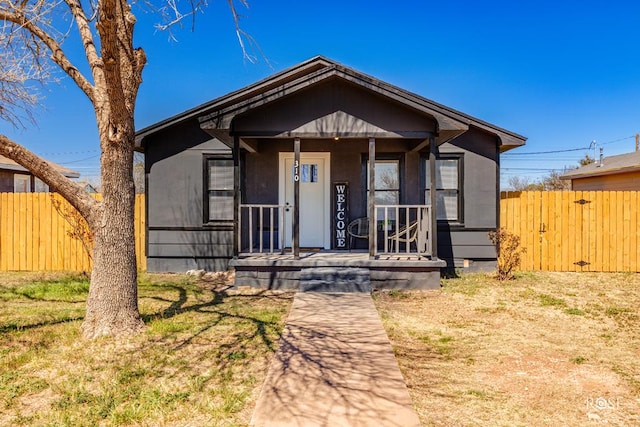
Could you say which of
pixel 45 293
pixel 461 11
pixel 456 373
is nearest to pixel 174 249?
pixel 45 293

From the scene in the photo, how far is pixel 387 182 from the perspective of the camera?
948 cm

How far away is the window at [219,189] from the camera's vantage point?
909cm

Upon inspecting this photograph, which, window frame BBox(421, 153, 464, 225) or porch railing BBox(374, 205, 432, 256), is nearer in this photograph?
porch railing BBox(374, 205, 432, 256)

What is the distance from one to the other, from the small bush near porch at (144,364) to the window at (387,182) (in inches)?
159

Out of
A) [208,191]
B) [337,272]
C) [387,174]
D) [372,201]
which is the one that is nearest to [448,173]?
[387,174]

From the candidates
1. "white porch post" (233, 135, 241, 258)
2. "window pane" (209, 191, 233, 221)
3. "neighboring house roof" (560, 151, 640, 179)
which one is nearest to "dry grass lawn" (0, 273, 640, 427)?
"white porch post" (233, 135, 241, 258)

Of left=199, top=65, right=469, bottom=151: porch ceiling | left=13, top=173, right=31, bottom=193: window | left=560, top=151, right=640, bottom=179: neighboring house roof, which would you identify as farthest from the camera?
left=13, top=173, right=31, bottom=193: window

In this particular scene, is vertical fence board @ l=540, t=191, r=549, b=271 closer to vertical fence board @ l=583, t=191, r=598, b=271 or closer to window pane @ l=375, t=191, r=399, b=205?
vertical fence board @ l=583, t=191, r=598, b=271

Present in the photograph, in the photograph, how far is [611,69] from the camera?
18.1 meters

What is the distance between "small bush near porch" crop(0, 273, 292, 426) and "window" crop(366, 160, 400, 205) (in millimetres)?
4049

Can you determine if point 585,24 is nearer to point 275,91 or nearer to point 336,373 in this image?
point 275,91

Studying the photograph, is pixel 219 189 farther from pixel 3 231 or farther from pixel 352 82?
pixel 3 231

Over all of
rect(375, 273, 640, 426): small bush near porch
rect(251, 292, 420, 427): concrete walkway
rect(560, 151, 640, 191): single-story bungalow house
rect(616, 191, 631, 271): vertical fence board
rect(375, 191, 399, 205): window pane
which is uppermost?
rect(560, 151, 640, 191): single-story bungalow house

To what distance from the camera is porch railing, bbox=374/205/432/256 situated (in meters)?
7.91
